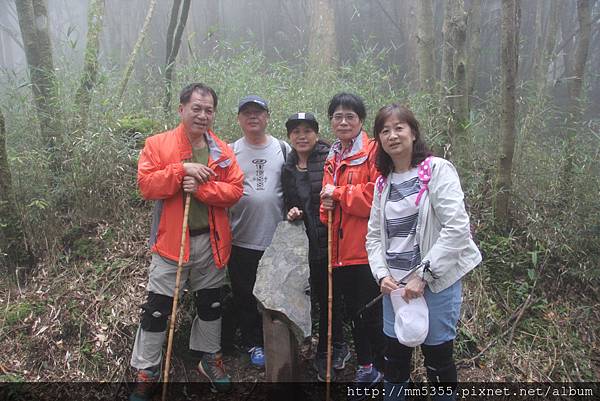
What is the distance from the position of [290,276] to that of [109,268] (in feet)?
5.79

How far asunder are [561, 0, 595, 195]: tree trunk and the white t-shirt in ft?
9.58

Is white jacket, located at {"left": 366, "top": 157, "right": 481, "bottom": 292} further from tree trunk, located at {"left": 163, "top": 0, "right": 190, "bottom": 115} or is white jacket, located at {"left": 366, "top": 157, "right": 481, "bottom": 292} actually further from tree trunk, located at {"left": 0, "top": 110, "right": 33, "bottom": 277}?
tree trunk, located at {"left": 163, "top": 0, "right": 190, "bottom": 115}

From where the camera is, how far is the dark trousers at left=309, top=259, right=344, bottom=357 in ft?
10.7

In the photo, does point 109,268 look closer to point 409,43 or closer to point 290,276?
point 290,276

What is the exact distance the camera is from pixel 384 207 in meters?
2.55

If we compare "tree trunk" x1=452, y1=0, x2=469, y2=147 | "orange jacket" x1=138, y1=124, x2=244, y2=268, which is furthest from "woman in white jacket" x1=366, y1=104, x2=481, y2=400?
"tree trunk" x1=452, y1=0, x2=469, y2=147

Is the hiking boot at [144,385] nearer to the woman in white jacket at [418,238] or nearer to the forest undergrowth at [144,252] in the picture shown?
the forest undergrowth at [144,252]

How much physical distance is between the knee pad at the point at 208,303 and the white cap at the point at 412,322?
143 cm

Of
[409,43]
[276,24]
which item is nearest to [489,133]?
[409,43]

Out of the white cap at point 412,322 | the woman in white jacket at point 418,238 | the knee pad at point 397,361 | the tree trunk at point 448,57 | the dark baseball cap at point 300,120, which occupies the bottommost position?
the knee pad at point 397,361

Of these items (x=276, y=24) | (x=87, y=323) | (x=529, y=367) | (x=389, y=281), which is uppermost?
(x=276, y=24)

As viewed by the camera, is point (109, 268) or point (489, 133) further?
point (489, 133)

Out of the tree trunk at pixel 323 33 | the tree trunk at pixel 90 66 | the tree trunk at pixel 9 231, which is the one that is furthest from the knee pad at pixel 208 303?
the tree trunk at pixel 323 33

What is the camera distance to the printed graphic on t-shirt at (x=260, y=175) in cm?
333
